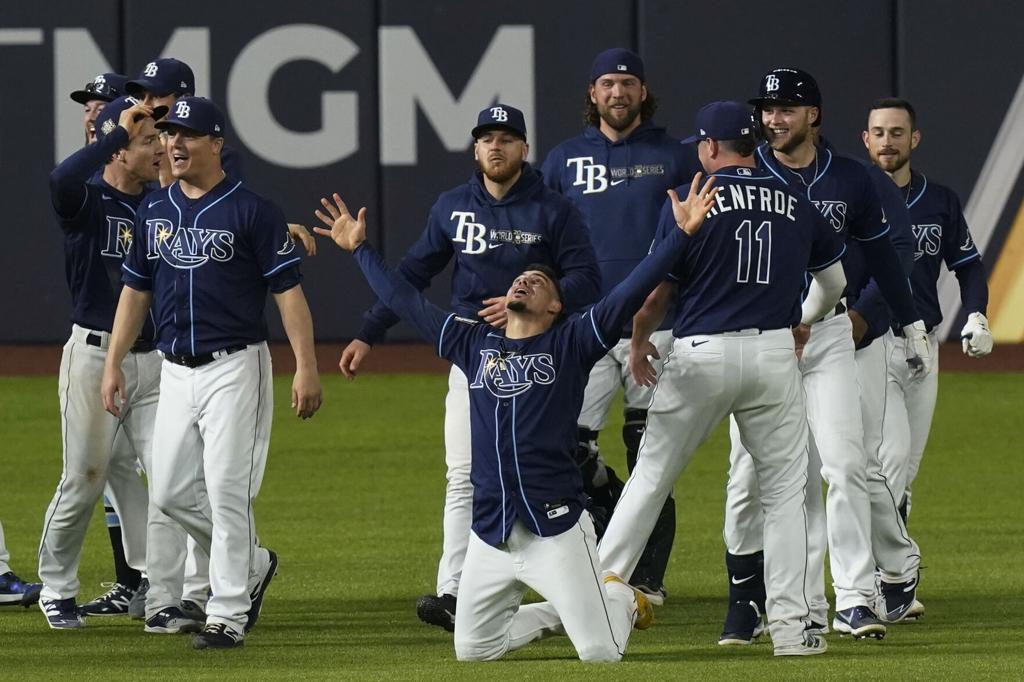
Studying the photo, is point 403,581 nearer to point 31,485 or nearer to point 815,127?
point 815,127

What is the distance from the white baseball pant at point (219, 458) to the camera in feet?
22.0

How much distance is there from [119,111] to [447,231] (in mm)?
1352

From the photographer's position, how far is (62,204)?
7152 mm

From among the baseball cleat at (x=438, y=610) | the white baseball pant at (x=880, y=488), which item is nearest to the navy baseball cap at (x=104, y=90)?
the baseball cleat at (x=438, y=610)

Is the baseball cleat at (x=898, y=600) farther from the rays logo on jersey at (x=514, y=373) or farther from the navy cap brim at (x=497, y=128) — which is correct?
the navy cap brim at (x=497, y=128)

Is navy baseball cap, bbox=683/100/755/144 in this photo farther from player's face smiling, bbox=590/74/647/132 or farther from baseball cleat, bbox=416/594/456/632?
baseball cleat, bbox=416/594/456/632

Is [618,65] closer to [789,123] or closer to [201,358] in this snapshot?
[789,123]

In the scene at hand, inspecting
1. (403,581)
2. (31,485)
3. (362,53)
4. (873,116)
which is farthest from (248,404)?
(362,53)

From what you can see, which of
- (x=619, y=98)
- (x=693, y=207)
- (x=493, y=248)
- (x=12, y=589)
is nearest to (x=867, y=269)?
(x=693, y=207)

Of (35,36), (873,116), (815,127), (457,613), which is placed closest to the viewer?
(457,613)

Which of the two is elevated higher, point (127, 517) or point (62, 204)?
point (62, 204)

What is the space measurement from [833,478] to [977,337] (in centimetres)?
155

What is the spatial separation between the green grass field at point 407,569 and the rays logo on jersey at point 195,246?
1.39 metres

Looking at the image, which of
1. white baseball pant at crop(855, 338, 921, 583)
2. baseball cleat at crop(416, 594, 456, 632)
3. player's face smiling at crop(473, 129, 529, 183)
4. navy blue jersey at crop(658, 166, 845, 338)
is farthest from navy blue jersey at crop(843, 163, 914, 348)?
baseball cleat at crop(416, 594, 456, 632)
